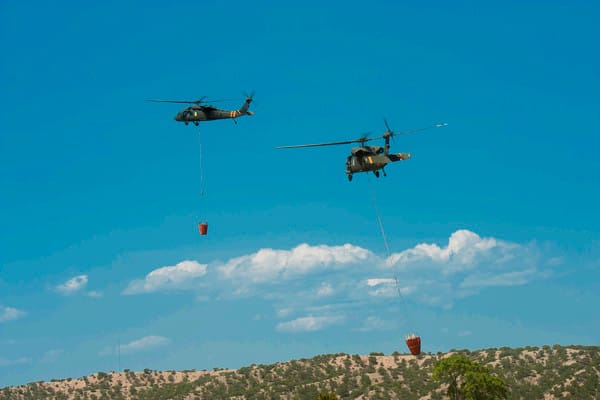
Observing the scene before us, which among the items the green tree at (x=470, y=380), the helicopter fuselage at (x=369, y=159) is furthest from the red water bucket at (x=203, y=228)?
the green tree at (x=470, y=380)

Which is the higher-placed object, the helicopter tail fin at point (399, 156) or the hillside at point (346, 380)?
the helicopter tail fin at point (399, 156)

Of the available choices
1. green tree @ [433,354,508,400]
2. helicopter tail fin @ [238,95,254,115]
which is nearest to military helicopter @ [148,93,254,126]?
helicopter tail fin @ [238,95,254,115]

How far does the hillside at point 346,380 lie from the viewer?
327 feet

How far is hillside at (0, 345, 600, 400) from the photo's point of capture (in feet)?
327

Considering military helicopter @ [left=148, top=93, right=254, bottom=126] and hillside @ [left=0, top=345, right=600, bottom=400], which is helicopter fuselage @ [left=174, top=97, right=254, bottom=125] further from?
hillside @ [left=0, top=345, right=600, bottom=400]

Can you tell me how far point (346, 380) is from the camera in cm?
10725

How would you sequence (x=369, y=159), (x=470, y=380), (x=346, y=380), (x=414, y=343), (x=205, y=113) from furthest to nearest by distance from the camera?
1. (x=346, y=380)
2. (x=470, y=380)
3. (x=205, y=113)
4. (x=369, y=159)
5. (x=414, y=343)

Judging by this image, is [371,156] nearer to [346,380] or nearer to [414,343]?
[414,343]

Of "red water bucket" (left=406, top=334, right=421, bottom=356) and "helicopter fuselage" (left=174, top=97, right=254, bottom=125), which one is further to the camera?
"helicopter fuselage" (left=174, top=97, right=254, bottom=125)

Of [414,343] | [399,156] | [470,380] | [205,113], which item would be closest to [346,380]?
[470,380]

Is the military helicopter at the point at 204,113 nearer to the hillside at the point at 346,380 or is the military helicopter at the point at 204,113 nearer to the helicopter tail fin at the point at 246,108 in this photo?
the helicopter tail fin at the point at 246,108

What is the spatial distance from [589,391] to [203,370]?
60045 mm

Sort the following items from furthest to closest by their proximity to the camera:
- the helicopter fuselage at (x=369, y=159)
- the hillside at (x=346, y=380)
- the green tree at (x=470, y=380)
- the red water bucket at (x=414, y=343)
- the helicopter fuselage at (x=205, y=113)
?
the hillside at (x=346, y=380), the green tree at (x=470, y=380), the helicopter fuselage at (x=205, y=113), the helicopter fuselage at (x=369, y=159), the red water bucket at (x=414, y=343)

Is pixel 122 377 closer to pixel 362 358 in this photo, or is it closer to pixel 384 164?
pixel 362 358
